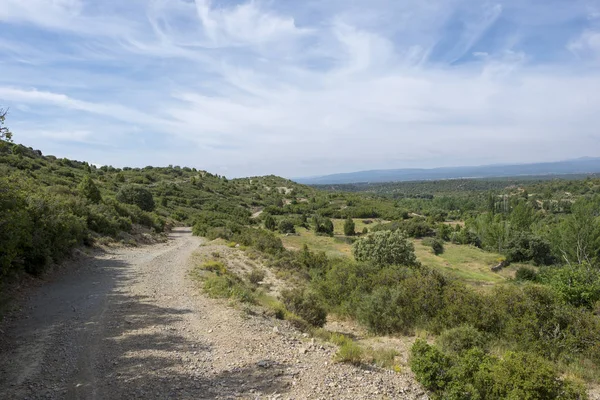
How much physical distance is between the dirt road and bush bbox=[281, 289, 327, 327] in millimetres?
2116

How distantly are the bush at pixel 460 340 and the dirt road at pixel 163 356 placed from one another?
282 centimetres

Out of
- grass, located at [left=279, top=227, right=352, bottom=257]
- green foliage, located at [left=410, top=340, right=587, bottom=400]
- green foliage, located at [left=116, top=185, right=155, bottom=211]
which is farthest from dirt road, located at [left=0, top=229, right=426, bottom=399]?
green foliage, located at [left=116, top=185, right=155, bottom=211]

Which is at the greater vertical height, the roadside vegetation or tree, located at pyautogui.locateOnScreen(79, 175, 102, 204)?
tree, located at pyautogui.locateOnScreen(79, 175, 102, 204)

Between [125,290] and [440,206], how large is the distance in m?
142

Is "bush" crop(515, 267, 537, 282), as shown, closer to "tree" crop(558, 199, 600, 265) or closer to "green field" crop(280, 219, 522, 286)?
"green field" crop(280, 219, 522, 286)

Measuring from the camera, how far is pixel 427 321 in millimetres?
12648

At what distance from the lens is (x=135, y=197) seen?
139ft

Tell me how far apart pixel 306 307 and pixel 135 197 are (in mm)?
36724

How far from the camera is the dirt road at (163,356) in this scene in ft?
20.0

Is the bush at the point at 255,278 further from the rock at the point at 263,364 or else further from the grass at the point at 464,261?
the grass at the point at 464,261

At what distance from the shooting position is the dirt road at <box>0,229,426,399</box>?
6.10 metres

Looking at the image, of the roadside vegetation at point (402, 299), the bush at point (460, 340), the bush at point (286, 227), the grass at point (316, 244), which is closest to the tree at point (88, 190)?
the roadside vegetation at point (402, 299)

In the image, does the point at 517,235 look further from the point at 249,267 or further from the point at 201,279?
the point at 201,279

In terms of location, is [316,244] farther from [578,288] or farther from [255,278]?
[578,288]
